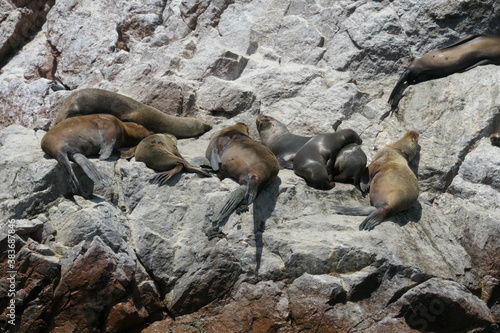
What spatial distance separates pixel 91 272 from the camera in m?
6.68

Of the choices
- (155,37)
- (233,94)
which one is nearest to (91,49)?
(155,37)

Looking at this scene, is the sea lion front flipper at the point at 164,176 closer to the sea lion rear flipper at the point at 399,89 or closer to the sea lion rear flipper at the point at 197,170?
the sea lion rear flipper at the point at 197,170

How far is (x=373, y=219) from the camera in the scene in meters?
7.44

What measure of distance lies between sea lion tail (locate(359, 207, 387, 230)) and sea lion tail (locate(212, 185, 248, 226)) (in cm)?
132

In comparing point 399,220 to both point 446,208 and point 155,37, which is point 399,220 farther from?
point 155,37

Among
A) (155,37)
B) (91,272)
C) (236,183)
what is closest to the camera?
(91,272)

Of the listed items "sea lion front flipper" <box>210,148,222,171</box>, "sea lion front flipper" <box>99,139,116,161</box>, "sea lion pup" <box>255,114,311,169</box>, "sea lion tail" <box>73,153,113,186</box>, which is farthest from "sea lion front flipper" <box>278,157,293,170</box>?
"sea lion tail" <box>73,153,113,186</box>

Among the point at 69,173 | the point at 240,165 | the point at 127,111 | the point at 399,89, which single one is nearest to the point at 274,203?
the point at 240,165

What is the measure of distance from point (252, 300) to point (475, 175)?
337 centimetres

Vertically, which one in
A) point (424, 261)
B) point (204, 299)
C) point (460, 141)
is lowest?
point (204, 299)

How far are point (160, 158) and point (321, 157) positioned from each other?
1.95 metres

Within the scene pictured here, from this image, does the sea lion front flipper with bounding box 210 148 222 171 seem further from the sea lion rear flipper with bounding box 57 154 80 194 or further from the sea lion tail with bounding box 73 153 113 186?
the sea lion rear flipper with bounding box 57 154 80 194

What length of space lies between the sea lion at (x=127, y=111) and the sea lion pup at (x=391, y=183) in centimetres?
261

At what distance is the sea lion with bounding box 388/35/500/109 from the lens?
31.9 feet
